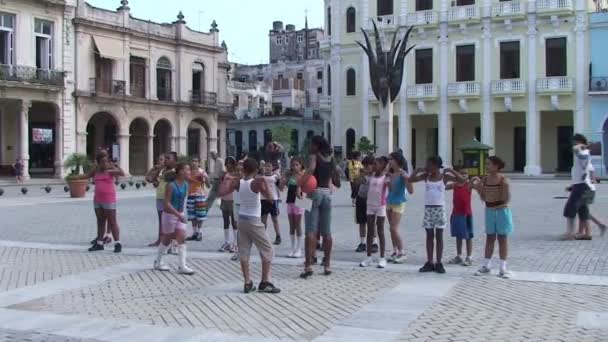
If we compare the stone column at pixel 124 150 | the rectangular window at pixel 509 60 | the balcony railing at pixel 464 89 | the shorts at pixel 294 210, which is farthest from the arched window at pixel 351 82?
the shorts at pixel 294 210

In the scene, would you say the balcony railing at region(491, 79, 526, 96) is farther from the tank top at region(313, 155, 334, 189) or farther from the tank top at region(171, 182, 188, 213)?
the tank top at region(171, 182, 188, 213)

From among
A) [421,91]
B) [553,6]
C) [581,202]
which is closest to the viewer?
[581,202]

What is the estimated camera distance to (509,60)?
141 ft

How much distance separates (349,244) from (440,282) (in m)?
3.72

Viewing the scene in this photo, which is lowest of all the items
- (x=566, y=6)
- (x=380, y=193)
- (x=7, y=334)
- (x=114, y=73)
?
(x=7, y=334)

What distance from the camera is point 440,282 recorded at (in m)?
9.02

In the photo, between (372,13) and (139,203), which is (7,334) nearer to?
(139,203)

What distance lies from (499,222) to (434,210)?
872mm

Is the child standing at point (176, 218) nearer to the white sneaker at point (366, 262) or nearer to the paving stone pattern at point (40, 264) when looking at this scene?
the paving stone pattern at point (40, 264)

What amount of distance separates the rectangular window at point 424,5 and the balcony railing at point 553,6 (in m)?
6.70

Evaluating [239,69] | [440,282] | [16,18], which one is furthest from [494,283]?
[239,69]

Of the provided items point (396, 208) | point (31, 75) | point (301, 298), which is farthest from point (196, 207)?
point (31, 75)

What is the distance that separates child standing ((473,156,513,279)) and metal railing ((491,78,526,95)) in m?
34.4

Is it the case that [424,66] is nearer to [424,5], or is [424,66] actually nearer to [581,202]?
[424,5]
